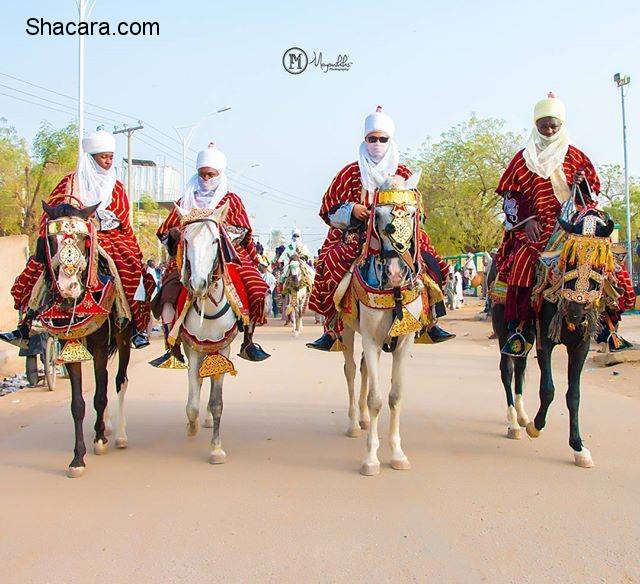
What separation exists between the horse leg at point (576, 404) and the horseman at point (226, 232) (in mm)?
2839

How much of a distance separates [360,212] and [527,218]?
184 centimetres

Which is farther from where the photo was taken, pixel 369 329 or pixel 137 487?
pixel 369 329

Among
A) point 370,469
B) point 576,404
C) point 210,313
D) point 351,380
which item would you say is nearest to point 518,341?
point 576,404

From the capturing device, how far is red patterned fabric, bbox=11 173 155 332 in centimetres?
662

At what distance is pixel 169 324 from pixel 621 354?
27.6 feet

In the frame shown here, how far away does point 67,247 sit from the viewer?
592 cm

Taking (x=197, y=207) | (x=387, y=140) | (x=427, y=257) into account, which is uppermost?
(x=387, y=140)

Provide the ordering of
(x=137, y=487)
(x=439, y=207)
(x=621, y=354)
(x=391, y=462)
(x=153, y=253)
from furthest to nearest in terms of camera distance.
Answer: (x=153, y=253) < (x=439, y=207) < (x=621, y=354) < (x=391, y=462) < (x=137, y=487)

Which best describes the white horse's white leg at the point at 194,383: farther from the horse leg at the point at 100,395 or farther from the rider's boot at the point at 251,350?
the horse leg at the point at 100,395

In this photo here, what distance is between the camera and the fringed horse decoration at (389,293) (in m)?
5.62

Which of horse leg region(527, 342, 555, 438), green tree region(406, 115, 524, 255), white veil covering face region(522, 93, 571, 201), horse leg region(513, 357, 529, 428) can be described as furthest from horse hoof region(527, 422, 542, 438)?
green tree region(406, 115, 524, 255)

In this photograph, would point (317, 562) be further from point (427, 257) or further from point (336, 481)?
point (427, 257)

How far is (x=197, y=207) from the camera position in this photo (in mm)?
6633

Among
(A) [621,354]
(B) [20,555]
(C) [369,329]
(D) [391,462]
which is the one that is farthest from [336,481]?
(A) [621,354]
